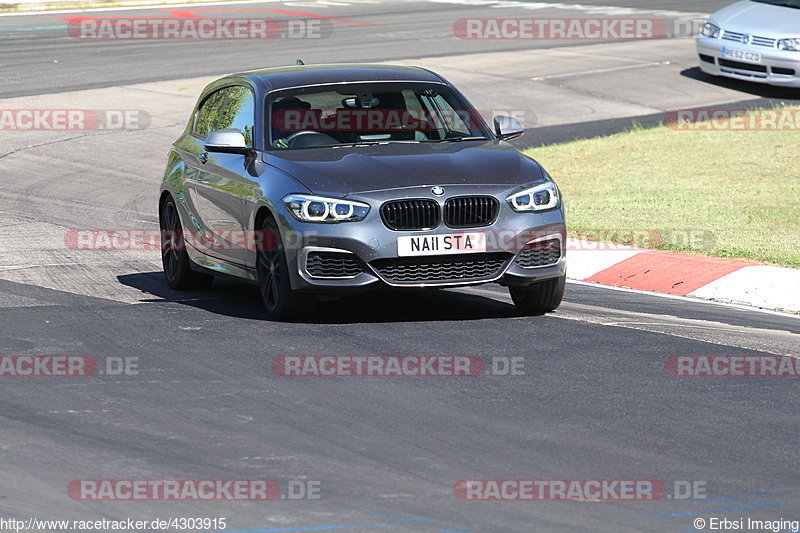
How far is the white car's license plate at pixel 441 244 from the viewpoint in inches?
356

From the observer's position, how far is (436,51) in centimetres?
2823

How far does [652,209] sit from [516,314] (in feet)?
17.1

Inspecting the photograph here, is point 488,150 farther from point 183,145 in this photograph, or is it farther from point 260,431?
point 260,431

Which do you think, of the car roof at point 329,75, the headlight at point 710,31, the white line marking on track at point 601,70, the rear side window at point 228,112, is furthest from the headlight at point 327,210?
the white line marking on track at point 601,70

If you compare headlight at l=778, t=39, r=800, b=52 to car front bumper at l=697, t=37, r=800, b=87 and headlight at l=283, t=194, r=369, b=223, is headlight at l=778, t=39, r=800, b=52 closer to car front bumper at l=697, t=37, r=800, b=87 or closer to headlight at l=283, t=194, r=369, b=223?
car front bumper at l=697, t=37, r=800, b=87

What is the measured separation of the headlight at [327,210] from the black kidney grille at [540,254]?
110cm

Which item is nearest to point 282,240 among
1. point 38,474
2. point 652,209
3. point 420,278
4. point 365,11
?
point 420,278

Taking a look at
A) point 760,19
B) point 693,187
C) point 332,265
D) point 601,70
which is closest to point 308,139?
point 332,265

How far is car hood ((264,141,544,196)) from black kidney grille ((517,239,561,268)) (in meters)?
0.43

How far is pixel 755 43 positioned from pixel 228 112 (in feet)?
45.7

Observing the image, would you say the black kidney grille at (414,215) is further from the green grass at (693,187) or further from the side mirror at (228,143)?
the green grass at (693,187)

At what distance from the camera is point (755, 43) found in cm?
2288

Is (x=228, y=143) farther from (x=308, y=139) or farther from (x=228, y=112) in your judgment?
(x=228, y=112)

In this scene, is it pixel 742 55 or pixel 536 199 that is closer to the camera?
pixel 536 199
